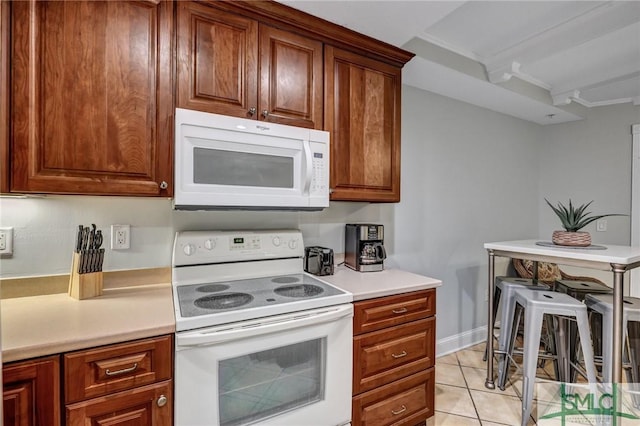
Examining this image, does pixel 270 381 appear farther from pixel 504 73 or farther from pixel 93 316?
pixel 504 73

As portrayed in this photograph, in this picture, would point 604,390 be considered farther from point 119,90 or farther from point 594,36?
point 119,90

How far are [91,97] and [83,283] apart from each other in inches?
31.2

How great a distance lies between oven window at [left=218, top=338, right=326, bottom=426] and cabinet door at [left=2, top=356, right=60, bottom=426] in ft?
1.64

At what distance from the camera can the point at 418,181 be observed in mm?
2607

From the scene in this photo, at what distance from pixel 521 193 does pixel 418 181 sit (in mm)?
1697

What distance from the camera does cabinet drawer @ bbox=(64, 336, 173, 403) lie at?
3.23ft

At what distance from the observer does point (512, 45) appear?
2.24 meters

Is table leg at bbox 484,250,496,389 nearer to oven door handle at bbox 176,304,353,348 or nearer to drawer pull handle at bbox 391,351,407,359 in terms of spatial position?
drawer pull handle at bbox 391,351,407,359

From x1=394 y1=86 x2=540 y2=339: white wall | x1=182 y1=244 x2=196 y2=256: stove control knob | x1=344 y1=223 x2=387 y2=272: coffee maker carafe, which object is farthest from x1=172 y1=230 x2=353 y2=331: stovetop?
x1=394 y1=86 x2=540 y2=339: white wall

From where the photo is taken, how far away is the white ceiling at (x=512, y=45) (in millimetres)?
1690

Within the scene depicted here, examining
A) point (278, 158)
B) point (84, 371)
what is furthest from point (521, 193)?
point (84, 371)

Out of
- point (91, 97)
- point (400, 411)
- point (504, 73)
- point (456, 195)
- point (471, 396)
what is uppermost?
point (504, 73)

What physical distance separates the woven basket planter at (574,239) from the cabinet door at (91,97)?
2.40 m

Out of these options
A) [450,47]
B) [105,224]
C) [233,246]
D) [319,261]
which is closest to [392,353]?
[319,261]
